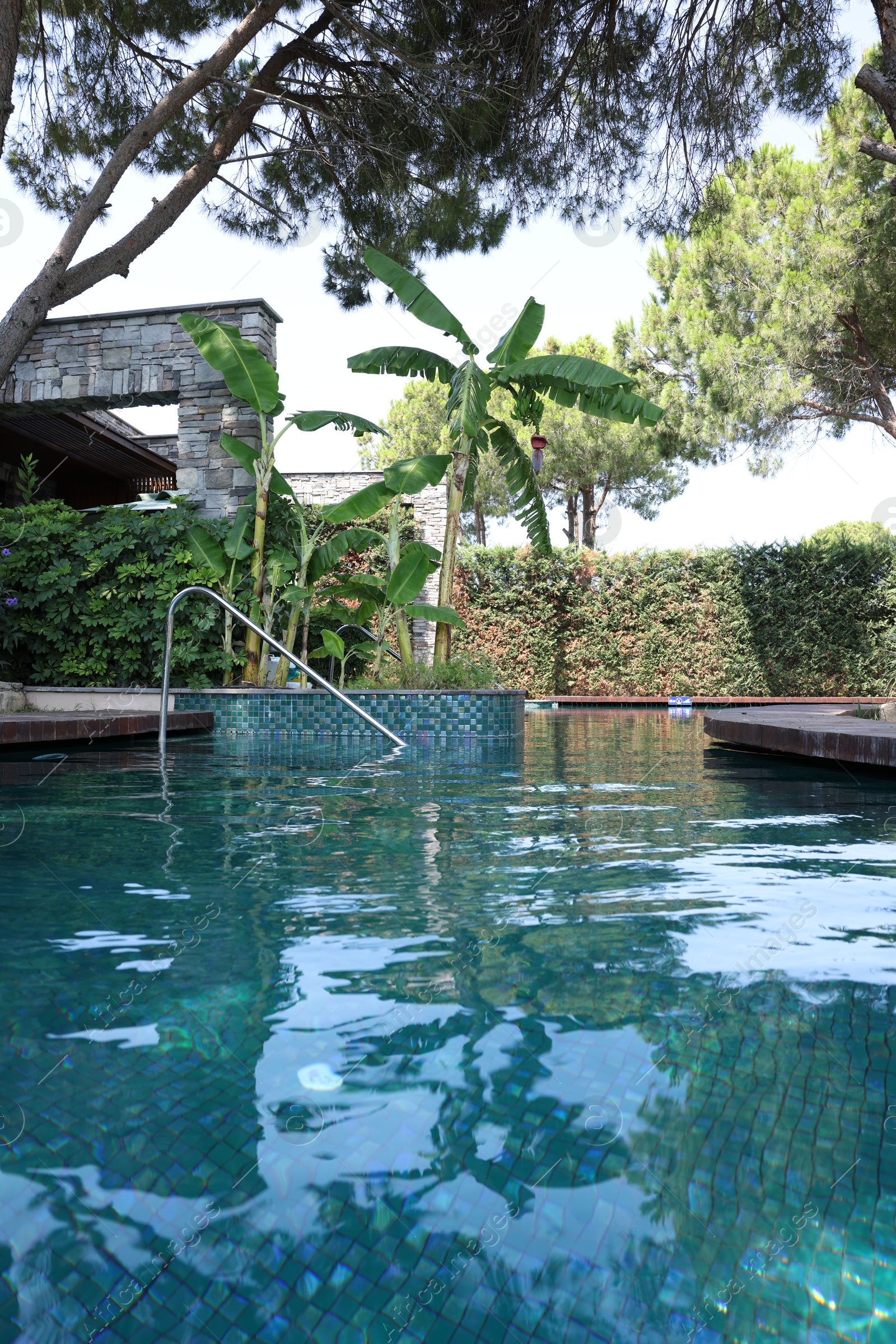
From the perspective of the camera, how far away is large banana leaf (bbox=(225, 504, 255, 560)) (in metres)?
8.91

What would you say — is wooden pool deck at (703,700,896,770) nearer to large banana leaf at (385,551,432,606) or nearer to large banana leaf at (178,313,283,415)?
large banana leaf at (385,551,432,606)

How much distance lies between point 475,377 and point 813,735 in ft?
15.1

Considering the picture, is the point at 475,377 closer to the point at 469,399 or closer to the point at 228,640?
the point at 469,399

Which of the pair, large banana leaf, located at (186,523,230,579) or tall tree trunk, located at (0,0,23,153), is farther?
large banana leaf, located at (186,523,230,579)

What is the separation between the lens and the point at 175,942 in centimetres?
211

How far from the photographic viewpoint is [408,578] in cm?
821

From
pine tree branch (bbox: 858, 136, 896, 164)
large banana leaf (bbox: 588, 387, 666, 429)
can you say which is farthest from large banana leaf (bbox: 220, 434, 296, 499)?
pine tree branch (bbox: 858, 136, 896, 164)

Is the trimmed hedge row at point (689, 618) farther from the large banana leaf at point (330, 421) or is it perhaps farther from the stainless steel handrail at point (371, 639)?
the large banana leaf at point (330, 421)

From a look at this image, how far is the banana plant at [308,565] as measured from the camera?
8.69 metres

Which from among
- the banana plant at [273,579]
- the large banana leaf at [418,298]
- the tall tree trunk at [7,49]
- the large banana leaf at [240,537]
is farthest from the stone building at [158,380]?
the tall tree trunk at [7,49]

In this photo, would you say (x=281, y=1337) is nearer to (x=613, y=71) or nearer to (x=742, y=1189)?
(x=742, y=1189)

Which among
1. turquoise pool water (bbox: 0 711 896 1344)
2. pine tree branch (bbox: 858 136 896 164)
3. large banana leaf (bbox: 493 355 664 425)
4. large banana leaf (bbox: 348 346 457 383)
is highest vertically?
pine tree branch (bbox: 858 136 896 164)

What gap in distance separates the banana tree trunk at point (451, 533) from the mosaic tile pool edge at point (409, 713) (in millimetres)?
1069

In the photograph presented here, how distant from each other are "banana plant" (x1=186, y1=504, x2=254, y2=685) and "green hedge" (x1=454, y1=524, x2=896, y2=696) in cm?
776
